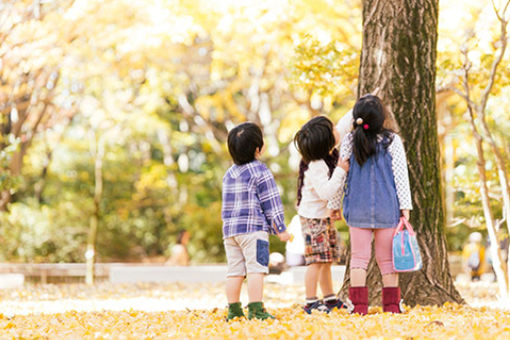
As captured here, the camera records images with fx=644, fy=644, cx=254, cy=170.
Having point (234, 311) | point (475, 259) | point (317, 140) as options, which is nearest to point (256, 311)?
point (234, 311)

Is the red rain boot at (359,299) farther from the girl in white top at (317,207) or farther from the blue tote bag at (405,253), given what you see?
the girl in white top at (317,207)

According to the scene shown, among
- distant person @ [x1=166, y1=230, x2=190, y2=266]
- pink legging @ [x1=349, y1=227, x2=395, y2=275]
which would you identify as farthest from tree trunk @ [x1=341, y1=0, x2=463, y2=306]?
distant person @ [x1=166, y1=230, x2=190, y2=266]

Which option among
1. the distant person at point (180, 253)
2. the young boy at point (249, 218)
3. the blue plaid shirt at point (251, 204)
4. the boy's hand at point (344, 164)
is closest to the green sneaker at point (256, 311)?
the young boy at point (249, 218)

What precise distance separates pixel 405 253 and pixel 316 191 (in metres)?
0.71

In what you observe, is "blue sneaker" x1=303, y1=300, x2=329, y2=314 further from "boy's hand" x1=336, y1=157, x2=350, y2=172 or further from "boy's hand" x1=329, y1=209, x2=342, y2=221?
"boy's hand" x1=336, y1=157, x2=350, y2=172

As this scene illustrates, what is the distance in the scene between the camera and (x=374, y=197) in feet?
12.9

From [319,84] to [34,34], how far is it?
4432mm

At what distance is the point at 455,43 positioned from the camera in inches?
339

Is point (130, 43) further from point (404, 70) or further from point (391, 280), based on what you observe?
point (391, 280)

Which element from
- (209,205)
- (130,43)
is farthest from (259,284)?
(209,205)

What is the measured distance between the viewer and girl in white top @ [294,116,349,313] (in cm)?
428

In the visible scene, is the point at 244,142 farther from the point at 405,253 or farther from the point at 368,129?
the point at 405,253

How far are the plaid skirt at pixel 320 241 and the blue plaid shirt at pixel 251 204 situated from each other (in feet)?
1.07

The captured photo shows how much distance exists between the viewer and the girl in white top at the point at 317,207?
14.0ft
